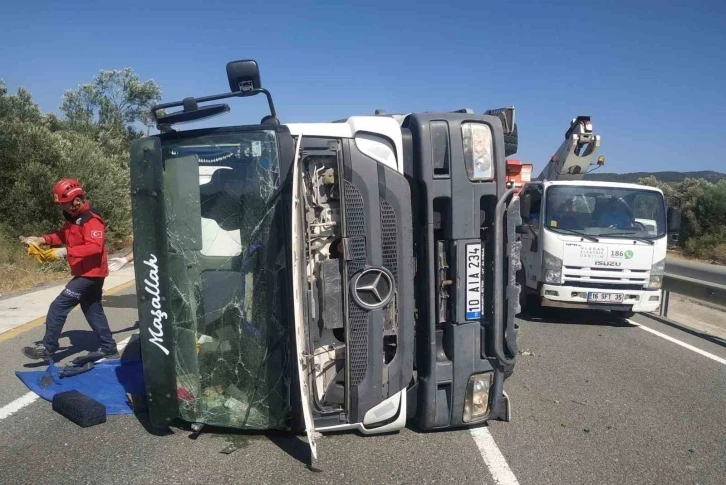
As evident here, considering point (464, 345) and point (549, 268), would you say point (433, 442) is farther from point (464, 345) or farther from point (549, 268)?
point (549, 268)

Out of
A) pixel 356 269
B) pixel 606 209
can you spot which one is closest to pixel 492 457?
pixel 356 269

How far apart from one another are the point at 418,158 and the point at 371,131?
0.37 meters

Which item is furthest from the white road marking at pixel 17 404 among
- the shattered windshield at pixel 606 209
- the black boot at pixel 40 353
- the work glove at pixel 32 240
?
the shattered windshield at pixel 606 209

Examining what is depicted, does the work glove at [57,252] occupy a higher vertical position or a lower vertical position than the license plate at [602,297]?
higher

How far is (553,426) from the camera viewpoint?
16.1 ft

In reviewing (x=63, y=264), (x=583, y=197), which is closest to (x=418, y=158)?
(x=583, y=197)

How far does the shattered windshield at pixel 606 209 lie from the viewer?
9.48 meters

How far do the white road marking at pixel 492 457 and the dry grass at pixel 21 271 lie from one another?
10077mm

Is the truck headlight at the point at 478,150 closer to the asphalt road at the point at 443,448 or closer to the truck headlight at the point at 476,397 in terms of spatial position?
the truck headlight at the point at 476,397

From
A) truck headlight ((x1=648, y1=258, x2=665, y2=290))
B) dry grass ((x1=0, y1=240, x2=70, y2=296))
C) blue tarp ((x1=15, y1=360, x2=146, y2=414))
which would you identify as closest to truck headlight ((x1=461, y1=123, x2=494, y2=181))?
blue tarp ((x1=15, y1=360, x2=146, y2=414))

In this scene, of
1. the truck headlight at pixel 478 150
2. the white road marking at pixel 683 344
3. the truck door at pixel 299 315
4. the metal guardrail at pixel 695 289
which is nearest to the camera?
the truck door at pixel 299 315

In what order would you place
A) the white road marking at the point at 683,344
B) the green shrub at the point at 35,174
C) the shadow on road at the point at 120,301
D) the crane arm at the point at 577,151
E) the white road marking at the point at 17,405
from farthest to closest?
the green shrub at the point at 35,174 < the crane arm at the point at 577,151 < the shadow on road at the point at 120,301 < the white road marking at the point at 683,344 < the white road marking at the point at 17,405

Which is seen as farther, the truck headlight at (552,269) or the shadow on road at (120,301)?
the shadow on road at (120,301)

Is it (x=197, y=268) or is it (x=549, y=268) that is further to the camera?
(x=549, y=268)
